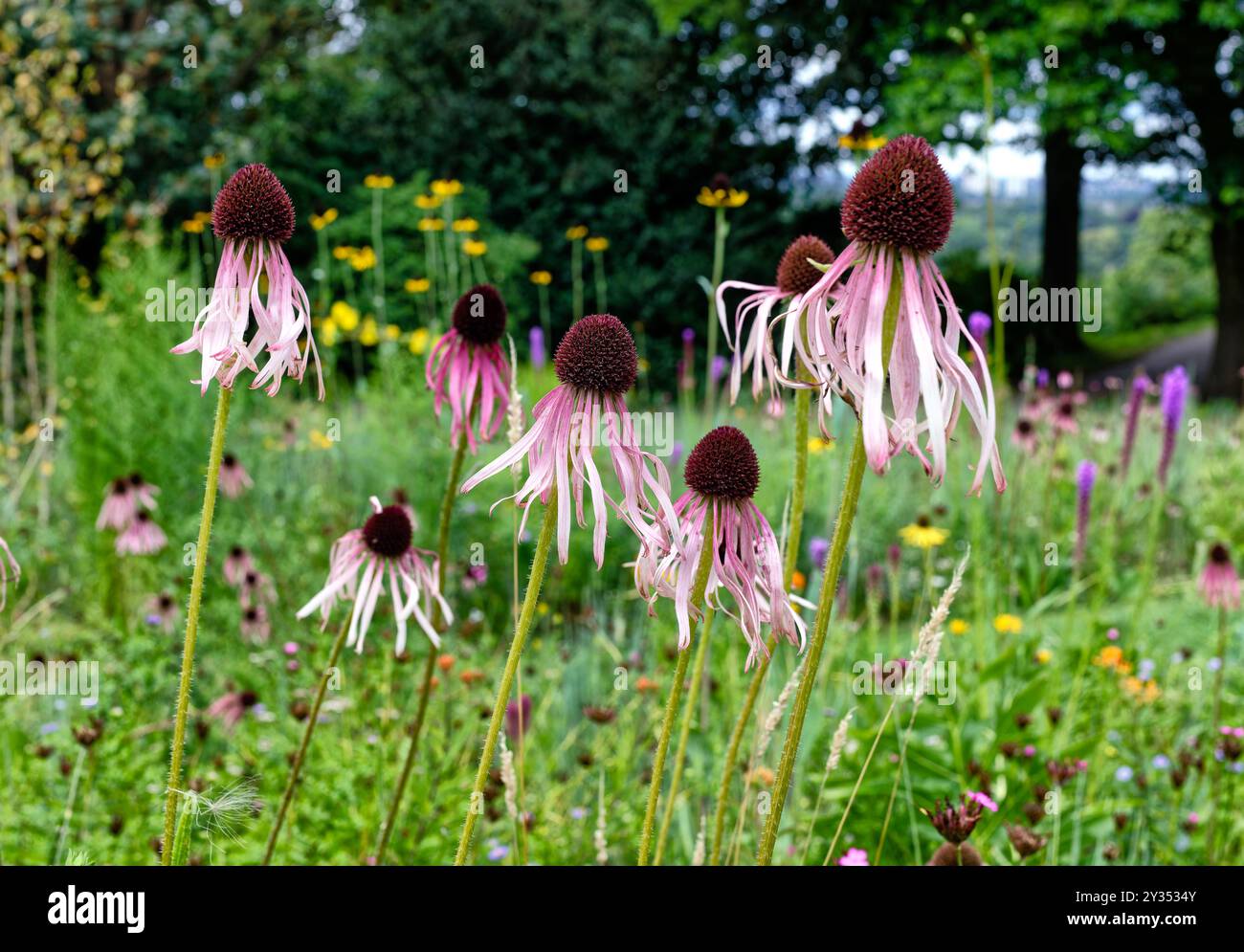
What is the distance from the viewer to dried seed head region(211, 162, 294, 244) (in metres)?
0.89

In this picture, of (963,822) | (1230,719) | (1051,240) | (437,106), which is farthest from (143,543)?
(1051,240)

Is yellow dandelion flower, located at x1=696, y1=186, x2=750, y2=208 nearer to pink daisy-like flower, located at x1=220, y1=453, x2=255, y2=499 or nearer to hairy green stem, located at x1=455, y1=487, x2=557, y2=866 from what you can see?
pink daisy-like flower, located at x1=220, y1=453, x2=255, y2=499

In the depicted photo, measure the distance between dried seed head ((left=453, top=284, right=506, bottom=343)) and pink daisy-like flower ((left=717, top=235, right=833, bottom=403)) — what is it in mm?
408

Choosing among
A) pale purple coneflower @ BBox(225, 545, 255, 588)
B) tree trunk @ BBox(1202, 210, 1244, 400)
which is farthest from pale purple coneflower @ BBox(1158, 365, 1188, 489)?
tree trunk @ BBox(1202, 210, 1244, 400)

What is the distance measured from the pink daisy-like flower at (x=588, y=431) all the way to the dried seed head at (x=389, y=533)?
475 mm

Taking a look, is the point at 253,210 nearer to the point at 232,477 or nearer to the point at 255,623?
the point at 255,623

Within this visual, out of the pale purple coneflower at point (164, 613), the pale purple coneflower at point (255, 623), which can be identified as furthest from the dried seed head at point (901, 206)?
the pale purple coneflower at point (164, 613)

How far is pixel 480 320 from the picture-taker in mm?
1445

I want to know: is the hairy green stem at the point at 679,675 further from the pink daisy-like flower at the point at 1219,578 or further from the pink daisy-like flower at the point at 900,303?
the pink daisy-like flower at the point at 1219,578

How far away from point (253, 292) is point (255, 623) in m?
2.33

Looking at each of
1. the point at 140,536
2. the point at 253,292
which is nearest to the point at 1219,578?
the point at 253,292

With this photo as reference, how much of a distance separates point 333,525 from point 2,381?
309cm
